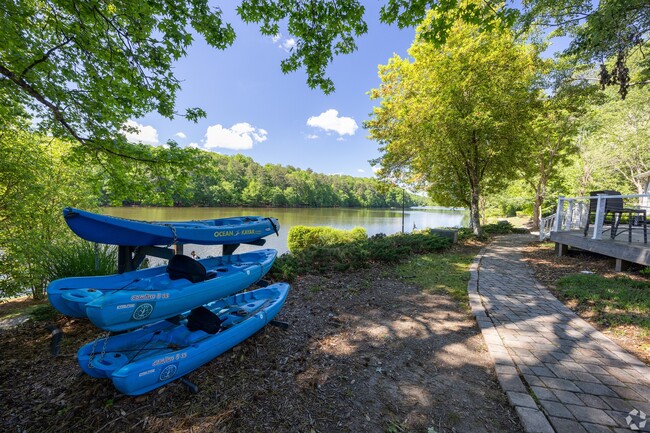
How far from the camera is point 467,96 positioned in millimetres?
9758

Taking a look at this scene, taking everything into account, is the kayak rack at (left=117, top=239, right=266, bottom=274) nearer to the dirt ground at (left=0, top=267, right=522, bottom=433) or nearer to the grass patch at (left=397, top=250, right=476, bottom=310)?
the dirt ground at (left=0, top=267, right=522, bottom=433)

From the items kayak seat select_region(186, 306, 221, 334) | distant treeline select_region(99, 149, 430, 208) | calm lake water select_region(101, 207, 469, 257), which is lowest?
calm lake water select_region(101, 207, 469, 257)

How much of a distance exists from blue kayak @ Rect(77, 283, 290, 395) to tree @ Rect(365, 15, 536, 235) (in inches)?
366

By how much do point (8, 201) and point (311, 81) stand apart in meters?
8.25

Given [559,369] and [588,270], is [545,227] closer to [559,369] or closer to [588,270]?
[588,270]

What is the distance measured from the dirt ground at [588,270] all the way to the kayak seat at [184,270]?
5.04 meters

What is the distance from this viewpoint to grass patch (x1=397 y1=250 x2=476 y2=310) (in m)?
4.93

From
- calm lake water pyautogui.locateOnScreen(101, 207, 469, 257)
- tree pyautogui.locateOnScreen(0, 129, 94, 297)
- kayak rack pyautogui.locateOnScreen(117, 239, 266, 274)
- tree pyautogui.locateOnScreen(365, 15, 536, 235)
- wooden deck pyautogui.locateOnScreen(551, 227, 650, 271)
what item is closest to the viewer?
kayak rack pyautogui.locateOnScreen(117, 239, 266, 274)

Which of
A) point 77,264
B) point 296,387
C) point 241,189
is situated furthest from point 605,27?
point 241,189

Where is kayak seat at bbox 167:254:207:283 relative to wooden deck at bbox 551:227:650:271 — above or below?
above

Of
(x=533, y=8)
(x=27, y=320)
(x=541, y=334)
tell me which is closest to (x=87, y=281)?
(x=27, y=320)

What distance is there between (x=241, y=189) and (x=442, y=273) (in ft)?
203

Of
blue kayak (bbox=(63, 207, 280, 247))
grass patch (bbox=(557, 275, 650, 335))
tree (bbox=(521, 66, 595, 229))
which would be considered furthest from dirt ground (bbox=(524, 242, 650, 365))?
tree (bbox=(521, 66, 595, 229))

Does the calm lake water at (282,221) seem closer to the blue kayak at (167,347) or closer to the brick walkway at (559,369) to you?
the blue kayak at (167,347)
